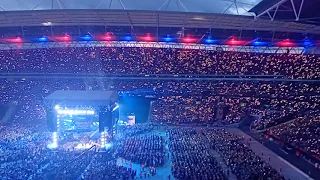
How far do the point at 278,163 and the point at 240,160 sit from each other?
137 inches

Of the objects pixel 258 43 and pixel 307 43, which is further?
pixel 258 43

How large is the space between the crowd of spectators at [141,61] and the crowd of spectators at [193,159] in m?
13.6

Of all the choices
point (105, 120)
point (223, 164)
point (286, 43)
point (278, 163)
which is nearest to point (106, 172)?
point (223, 164)

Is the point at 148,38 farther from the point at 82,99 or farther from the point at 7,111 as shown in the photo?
the point at 7,111

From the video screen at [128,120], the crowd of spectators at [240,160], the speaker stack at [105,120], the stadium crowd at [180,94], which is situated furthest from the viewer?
the video screen at [128,120]

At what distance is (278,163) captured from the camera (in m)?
20.4

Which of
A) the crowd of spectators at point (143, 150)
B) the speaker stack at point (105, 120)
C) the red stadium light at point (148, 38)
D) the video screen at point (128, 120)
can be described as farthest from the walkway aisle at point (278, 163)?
the red stadium light at point (148, 38)

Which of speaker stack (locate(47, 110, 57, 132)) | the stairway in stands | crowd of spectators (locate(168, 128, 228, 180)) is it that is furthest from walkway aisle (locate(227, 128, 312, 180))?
the stairway in stands

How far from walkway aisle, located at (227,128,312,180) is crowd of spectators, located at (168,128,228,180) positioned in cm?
405

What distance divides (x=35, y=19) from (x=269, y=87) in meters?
27.8

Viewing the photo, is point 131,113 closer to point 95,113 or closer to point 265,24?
point 95,113

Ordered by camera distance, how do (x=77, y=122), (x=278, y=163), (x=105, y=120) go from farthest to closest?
(x=77, y=122) < (x=105, y=120) < (x=278, y=163)

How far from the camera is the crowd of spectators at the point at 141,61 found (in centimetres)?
3750

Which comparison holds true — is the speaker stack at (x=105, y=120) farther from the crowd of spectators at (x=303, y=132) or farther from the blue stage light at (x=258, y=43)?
the blue stage light at (x=258, y=43)
